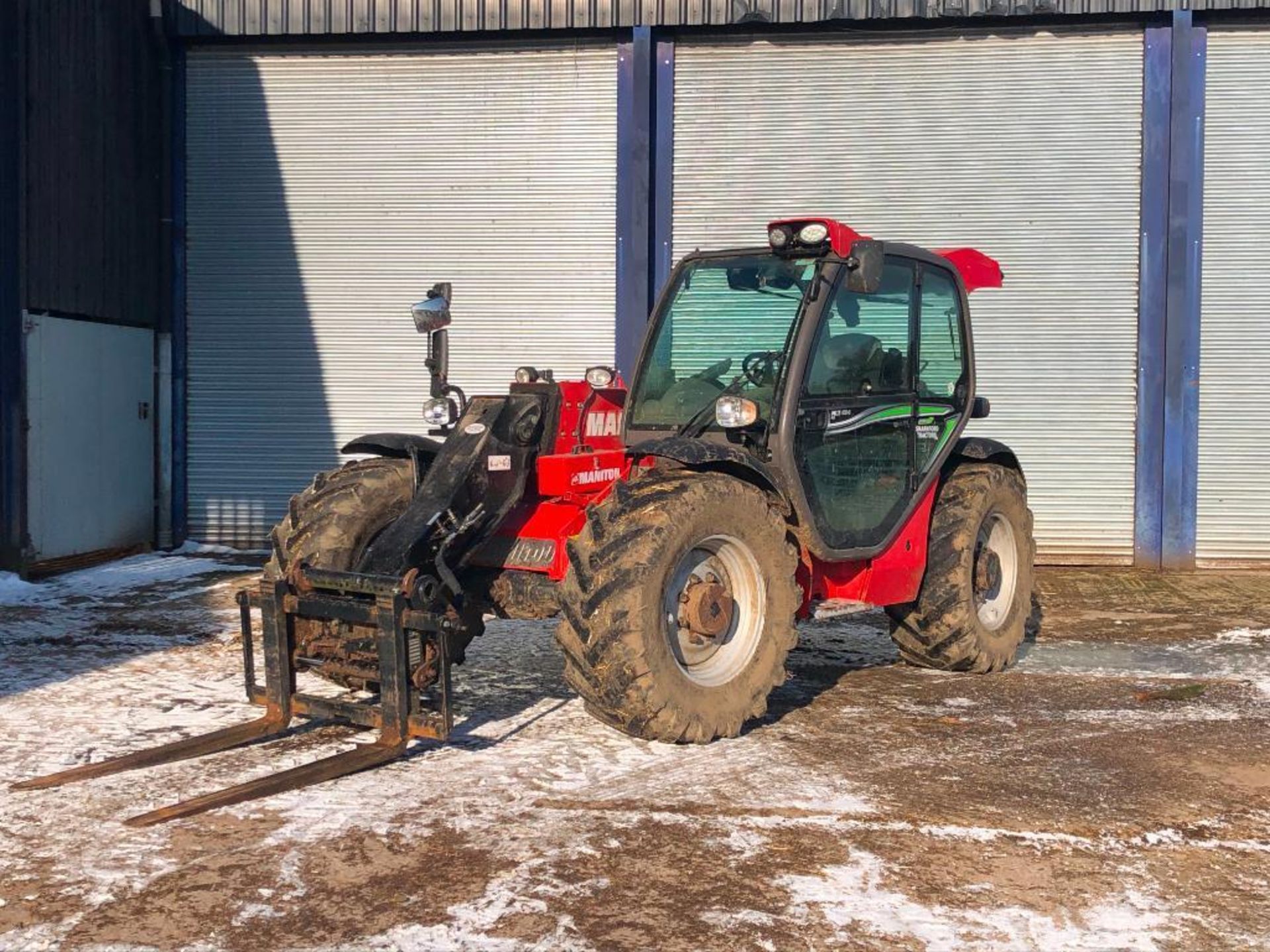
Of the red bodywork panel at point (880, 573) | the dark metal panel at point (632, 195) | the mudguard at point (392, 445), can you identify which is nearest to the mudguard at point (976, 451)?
the red bodywork panel at point (880, 573)

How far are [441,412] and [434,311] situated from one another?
0.57m

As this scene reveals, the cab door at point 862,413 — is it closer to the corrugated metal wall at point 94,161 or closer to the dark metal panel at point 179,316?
the corrugated metal wall at point 94,161

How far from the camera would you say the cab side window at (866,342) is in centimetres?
641

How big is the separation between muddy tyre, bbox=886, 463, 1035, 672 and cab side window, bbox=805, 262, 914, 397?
35.2 inches

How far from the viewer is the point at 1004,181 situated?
506 inches

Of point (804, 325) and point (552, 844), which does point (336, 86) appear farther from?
point (552, 844)

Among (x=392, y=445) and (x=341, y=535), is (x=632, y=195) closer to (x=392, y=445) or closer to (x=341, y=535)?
(x=392, y=445)

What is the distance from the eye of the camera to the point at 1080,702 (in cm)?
691

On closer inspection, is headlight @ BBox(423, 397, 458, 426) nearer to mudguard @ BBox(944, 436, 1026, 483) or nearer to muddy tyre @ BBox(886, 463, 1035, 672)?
muddy tyre @ BBox(886, 463, 1035, 672)

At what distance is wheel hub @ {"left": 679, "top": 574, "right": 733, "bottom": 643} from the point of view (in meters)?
5.70

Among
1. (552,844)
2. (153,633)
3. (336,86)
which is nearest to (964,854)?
(552,844)

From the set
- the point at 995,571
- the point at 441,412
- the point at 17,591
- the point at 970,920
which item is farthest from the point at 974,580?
the point at 17,591

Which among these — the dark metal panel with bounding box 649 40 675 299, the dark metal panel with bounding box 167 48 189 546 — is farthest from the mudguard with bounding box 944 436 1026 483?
the dark metal panel with bounding box 167 48 189 546

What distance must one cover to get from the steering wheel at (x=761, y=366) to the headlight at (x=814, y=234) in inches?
21.7
